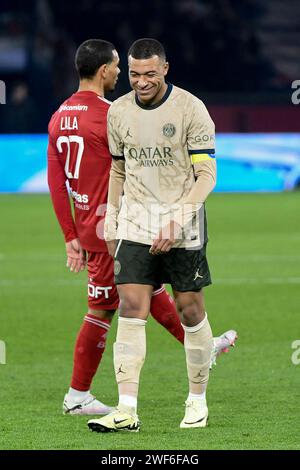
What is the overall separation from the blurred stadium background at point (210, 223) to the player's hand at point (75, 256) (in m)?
0.83

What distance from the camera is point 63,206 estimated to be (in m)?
7.14

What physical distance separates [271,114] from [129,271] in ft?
76.1

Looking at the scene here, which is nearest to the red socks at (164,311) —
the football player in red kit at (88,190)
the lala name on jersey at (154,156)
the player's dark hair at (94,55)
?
the football player in red kit at (88,190)

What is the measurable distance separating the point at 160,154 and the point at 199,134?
0.23 meters

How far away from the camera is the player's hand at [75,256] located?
7059 millimetres

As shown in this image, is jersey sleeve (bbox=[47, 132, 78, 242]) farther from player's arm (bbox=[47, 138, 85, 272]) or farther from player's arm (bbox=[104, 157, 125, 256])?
player's arm (bbox=[104, 157, 125, 256])

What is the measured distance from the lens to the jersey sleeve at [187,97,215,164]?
626cm

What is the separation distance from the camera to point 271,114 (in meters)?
29.2

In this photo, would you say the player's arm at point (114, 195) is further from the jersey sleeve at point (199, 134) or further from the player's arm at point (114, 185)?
the jersey sleeve at point (199, 134)

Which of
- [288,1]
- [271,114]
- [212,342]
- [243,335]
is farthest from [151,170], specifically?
[288,1]

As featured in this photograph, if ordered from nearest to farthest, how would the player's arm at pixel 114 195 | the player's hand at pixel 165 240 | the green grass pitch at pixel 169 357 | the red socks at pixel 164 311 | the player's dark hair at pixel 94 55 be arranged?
the green grass pitch at pixel 169 357
the player's hand at pixel 165 240
the player's arm at pixel 114 195
the player's dark hair at pixel 94 55
the red socks at pixel 164 311

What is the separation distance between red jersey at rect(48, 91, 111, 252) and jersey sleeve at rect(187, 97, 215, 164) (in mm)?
829

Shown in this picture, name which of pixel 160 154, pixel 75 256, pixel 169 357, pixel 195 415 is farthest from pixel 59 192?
pixel 169 357

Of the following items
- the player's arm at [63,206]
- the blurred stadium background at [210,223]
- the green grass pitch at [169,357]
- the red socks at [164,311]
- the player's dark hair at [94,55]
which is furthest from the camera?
the red socks at [164,311]
